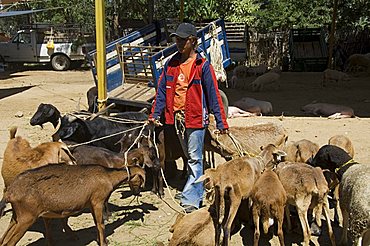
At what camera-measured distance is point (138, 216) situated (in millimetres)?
6543

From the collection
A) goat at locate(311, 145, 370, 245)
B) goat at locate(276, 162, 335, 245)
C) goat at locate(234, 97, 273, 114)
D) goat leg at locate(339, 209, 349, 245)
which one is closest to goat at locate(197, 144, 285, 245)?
goat at locate(276, 162, 335, 245)

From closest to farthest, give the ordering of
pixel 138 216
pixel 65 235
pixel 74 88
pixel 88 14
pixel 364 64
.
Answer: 1. pixel 65 235
2. pixel 138 216
3. pixel 74 88
4. pixel 364 64
5. pixel 88 14

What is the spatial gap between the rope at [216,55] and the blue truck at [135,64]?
2 cm

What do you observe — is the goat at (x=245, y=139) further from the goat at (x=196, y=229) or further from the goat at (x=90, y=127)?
the goat at (x=196, y=229)

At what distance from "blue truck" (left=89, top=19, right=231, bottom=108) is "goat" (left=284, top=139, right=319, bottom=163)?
10.0 feet

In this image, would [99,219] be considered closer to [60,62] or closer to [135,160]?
[135,160]

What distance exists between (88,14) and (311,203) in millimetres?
24428

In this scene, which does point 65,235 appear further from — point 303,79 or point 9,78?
point 9,78

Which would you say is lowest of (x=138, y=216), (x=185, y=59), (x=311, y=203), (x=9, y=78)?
(x=9, y=78)

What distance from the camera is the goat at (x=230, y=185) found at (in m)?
5.23

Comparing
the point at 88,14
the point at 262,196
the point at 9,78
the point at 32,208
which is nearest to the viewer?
the point at 32,208

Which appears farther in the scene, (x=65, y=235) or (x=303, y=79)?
(x=303, y=79)

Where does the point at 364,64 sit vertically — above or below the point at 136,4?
below

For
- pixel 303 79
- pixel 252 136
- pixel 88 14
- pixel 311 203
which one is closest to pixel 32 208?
pixel 311 203
